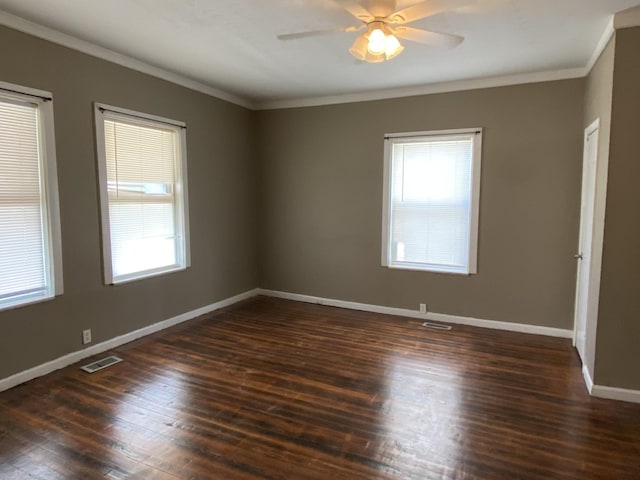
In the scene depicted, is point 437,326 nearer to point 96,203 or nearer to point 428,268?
point 428,268

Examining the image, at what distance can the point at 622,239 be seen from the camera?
8.98 ft

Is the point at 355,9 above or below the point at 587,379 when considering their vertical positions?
above

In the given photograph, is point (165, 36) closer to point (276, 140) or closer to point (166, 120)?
point (166, 120)

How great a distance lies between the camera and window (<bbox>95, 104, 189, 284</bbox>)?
3619 mm

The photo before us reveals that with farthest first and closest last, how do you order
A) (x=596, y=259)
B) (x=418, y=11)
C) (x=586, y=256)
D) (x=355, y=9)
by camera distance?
(x=586, y=256) → (x=596, y=259) → (x=355, y=9) → (x=418, y=11)

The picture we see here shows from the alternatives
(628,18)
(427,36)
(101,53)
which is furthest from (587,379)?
(101,53)

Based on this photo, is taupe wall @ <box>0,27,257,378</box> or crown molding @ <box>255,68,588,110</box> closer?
taupe wall @ <box>0,27,257,378</box>

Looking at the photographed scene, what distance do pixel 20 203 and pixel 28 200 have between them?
6 centimetres

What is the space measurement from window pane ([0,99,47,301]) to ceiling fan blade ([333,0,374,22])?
95.1 inches

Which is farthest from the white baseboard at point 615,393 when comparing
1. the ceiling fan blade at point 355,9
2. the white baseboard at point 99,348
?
the white baseboard at point 99,348

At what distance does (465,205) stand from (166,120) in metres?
3.29

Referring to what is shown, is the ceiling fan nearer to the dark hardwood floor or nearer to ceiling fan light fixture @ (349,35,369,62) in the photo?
ceiling fan light fixture @ (349,35,369,62)

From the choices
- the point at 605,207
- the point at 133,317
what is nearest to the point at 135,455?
the point at 133,317

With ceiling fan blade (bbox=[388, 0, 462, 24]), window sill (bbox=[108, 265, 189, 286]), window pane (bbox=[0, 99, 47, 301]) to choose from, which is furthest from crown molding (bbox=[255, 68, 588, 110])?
window pane (bbox=[0, 99, 47, 301])
